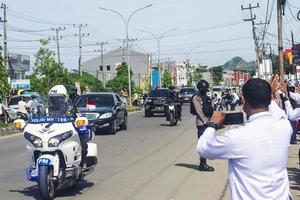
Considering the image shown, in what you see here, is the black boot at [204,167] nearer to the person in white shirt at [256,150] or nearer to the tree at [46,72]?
the person in white shirt at [256,150]

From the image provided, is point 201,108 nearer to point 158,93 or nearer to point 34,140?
point 34,140

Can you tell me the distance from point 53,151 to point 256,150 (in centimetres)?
566

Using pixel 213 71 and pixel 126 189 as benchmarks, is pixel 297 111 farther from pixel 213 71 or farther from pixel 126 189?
pixel 213 71

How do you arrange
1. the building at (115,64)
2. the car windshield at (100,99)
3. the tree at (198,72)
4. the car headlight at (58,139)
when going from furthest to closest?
the tree at (198,72)
the building at (115,64)
the car windshield at (100,99)
the car headlight at (58,139)

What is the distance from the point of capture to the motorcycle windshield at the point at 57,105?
956 centimetres

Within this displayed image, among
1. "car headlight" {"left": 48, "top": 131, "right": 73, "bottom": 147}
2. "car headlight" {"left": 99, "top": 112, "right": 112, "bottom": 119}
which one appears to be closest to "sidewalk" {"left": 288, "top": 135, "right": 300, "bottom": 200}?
"car headlight" {"left": 48, "top": 131, "right": 73, "bottom": 147}

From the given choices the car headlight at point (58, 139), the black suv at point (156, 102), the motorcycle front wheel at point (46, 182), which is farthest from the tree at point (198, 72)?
the motorcycle front wheel at point (46, 182)

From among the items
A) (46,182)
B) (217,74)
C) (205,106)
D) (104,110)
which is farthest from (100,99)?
(217,74)

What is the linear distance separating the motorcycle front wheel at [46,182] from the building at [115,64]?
384ft

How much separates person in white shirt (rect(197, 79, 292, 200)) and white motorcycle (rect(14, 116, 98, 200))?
17.4 ft

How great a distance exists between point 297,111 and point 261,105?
4.84m

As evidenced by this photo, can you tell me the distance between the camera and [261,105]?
12.5ft

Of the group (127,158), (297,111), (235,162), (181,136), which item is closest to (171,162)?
(127,158)

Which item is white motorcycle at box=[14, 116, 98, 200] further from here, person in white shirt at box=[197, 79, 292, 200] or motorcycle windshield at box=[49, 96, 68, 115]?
person in white shirt at box=[197, 79, 292, 200]
